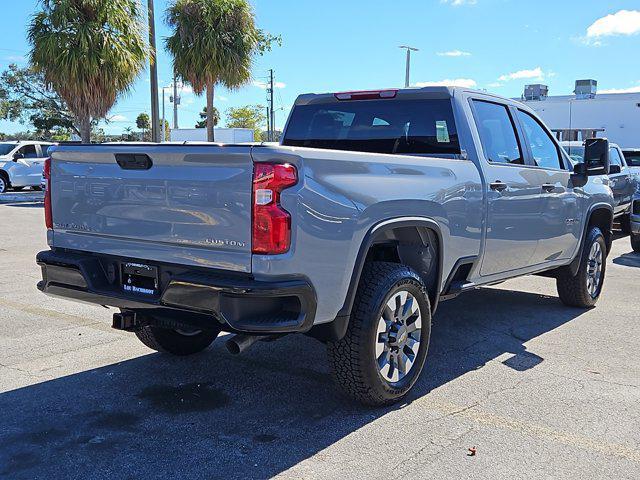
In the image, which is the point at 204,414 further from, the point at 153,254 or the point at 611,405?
the point at 611,405

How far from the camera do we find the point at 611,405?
13.8ft

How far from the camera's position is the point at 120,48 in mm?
19828

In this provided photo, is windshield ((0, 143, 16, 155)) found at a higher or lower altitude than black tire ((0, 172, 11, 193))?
higher

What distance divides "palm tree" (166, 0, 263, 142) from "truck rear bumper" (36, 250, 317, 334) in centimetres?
1917

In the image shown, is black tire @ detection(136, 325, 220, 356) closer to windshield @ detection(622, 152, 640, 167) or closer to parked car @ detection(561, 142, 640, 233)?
parked car @ detection(561, 142, 640, 233)

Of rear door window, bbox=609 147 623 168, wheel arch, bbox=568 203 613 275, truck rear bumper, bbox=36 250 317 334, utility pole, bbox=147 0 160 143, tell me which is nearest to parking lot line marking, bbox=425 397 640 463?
truck rear bumper, bbox=36 250 317 334

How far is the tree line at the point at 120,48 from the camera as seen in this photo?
1948cm

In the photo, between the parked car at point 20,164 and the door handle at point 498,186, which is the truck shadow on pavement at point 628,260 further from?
the parked car at point 20,164

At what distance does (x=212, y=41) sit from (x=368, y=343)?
64.1 ft

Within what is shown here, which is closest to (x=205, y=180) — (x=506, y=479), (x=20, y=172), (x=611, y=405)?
(x=506, y=479)

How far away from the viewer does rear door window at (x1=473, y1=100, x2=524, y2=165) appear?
16.8ft

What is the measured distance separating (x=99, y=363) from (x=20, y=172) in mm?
20123

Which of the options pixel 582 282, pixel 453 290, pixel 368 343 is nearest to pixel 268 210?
pixel 368 343

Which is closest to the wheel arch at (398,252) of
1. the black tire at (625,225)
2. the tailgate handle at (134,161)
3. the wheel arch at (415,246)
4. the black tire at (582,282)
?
the wheel arch at (415,246)
